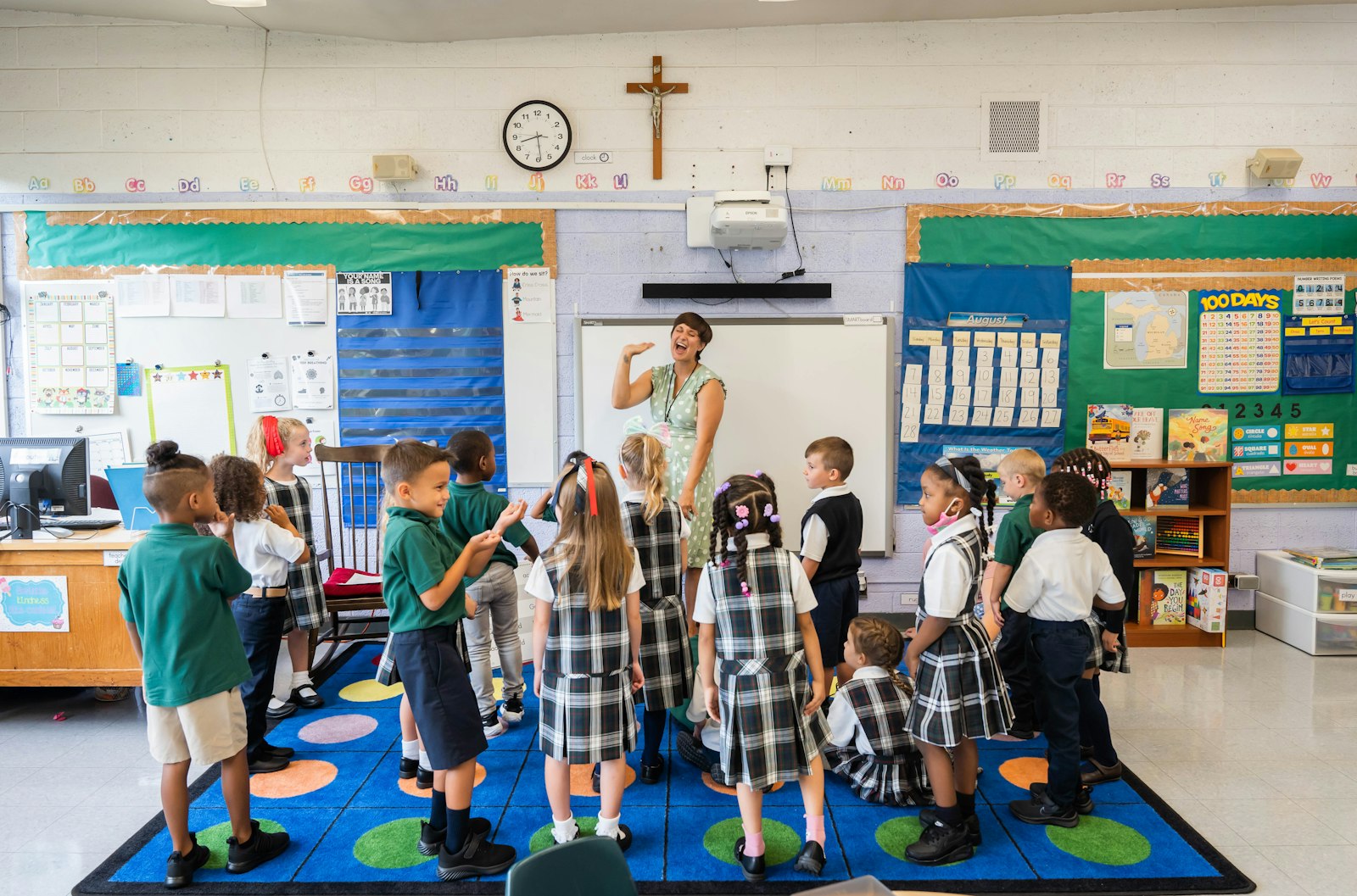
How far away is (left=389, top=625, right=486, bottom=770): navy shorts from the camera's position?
2.21 meters

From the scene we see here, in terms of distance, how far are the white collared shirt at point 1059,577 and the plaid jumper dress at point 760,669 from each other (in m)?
0.82

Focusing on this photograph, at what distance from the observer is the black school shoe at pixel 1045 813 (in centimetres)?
257

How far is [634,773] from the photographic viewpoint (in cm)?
293

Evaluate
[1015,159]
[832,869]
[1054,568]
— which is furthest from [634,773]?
[1015,159]

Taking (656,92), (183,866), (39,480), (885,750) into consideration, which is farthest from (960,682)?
(39,480)

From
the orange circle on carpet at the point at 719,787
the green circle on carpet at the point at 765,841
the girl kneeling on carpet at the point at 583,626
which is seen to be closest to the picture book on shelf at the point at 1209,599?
the orange circle on carpet at the point at 719,787

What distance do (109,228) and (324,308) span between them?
124cm

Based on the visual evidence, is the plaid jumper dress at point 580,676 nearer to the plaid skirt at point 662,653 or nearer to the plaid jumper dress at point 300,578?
the plaid skirt at point 662,653

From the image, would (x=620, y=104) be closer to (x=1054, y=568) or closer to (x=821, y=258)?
(x=821, y=258)

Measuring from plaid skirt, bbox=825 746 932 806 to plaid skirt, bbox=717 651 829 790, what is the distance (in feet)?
2.04

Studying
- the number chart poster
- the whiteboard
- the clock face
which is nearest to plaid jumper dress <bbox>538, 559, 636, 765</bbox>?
the whiteboard

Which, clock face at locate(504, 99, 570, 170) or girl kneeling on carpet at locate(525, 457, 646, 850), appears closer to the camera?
girl kneeling on carpet at locate(525, 457, 646, 850)

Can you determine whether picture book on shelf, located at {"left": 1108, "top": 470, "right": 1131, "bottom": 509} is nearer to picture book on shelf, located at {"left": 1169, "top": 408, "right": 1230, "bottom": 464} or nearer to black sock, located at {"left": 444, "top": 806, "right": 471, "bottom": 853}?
picture book on shelf, located at {"left": 1169, "top": 408, "right": 1230, "bottom": 464}

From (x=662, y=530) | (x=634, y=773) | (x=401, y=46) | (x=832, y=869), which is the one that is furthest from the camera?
(x=401, y=46)
